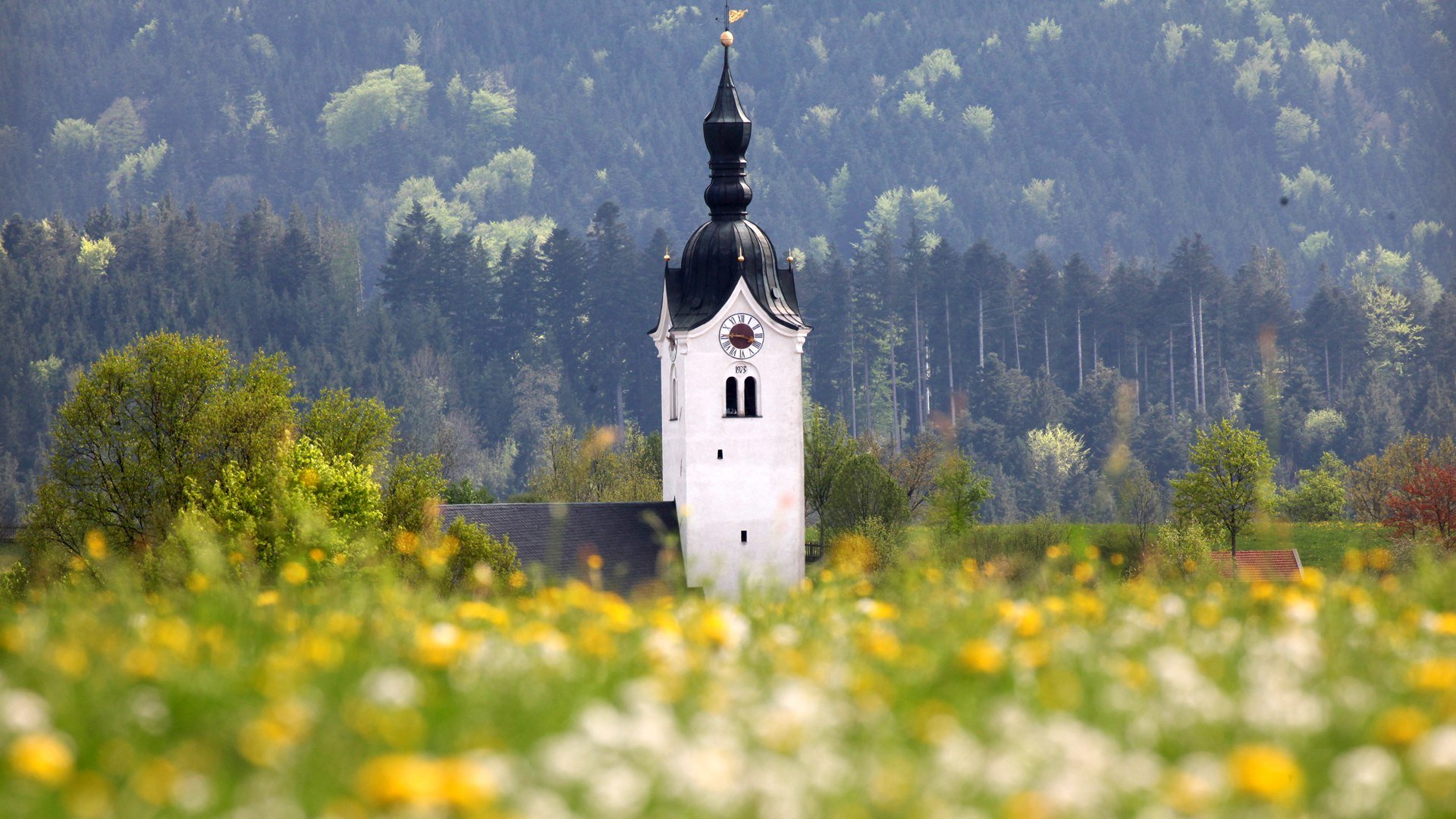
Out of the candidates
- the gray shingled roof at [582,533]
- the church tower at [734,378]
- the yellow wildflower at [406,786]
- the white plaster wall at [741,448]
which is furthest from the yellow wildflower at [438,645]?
the white plaster wall at [741,448]

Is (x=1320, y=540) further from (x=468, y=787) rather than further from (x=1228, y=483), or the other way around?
(x=468, y=787)

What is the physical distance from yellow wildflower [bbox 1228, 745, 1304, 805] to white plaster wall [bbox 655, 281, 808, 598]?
150 feet

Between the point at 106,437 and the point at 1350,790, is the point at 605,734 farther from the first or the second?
the point at 106,437

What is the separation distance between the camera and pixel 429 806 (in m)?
5.30

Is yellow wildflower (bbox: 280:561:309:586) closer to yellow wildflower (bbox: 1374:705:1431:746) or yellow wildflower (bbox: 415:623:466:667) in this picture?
yellow wildflower (bbox: 415:623:466:667)

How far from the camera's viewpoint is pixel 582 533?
48344mm

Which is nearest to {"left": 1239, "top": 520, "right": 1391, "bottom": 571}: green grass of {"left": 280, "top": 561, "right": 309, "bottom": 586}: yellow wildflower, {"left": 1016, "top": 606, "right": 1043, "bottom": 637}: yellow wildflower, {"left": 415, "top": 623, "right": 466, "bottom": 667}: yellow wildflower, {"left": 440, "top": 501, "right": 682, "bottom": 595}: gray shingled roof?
{"left": 440, "top": 501, "right": 682, "bottom": 595}: gray shingled roof

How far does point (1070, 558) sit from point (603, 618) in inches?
1562

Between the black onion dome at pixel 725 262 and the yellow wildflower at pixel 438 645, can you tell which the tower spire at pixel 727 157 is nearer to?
the black onion dome at pixel 725 262

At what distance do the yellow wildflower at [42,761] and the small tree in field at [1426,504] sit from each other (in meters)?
64.9

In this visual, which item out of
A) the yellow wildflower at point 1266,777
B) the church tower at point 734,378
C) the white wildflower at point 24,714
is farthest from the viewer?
the church tower at point 734,378

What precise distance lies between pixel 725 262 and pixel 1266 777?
4642 cm

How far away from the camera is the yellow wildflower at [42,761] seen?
557 cm

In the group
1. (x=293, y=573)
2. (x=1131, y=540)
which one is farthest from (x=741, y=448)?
(x=293, y=573)
